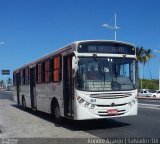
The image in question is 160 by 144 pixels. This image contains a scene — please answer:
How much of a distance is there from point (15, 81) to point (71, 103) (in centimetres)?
1575

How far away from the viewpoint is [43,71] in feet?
60.2

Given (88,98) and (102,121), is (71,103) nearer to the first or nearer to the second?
(88,98)

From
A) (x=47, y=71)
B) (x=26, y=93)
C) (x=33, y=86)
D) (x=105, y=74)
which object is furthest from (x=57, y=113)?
(x=26, y=93)

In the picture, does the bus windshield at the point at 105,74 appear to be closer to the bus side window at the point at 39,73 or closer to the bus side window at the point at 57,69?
the bus side window at the point at 57,69

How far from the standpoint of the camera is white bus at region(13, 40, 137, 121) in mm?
13602

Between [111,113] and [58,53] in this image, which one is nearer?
[111,113]

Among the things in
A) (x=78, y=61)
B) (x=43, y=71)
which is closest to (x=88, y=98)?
(x=78, y=61)

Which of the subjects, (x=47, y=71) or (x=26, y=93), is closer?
(x=47, y=71)

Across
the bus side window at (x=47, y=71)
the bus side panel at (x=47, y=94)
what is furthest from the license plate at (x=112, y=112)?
the bus side window at (x=47, y=71)

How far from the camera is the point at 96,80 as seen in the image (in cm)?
1374

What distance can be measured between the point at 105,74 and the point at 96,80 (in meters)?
0.40

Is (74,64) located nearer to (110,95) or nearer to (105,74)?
(105,74)

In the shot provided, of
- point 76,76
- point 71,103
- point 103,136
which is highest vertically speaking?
point 76,76

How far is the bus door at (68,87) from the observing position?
14133 millimetres
